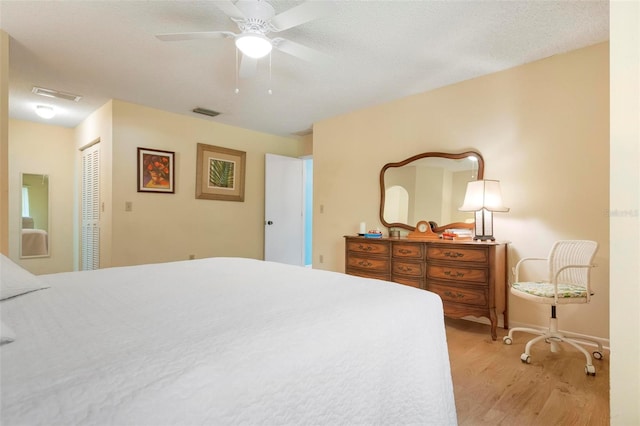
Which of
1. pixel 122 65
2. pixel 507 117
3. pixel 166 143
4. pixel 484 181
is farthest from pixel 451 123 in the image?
pixel 166 143

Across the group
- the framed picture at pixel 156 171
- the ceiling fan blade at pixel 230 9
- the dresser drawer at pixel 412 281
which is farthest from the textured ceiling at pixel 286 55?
the dresser drawer at pixel 412 281

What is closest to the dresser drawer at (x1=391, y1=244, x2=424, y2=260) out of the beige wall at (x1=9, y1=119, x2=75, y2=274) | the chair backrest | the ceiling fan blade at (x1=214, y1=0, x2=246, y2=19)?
the chair backrest

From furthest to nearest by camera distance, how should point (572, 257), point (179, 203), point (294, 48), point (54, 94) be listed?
point (179, 203)
point (54, 94)
point (572, 257)
point (294, 48)

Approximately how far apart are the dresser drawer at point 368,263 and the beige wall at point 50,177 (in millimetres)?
4620

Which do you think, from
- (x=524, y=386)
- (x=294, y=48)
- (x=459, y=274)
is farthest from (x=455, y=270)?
(x=294, y=48)

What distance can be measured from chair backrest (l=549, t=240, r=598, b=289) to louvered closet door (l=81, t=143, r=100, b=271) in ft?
16.6

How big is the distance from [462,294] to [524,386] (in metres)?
0.93

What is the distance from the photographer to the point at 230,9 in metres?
1.83

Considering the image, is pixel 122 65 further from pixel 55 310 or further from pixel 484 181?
pixel 484 181

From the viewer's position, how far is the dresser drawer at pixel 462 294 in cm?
265

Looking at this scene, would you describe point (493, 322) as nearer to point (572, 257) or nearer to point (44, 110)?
point (572, 257)

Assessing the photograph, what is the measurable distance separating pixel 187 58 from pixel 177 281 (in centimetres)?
221

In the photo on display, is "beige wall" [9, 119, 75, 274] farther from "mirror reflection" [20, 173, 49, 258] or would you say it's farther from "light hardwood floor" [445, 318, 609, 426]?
"light hardwood floor" [445, 318, 609, 426]

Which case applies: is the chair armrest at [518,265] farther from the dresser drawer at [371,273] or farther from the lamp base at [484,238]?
the dresser drawer at [371,273]
